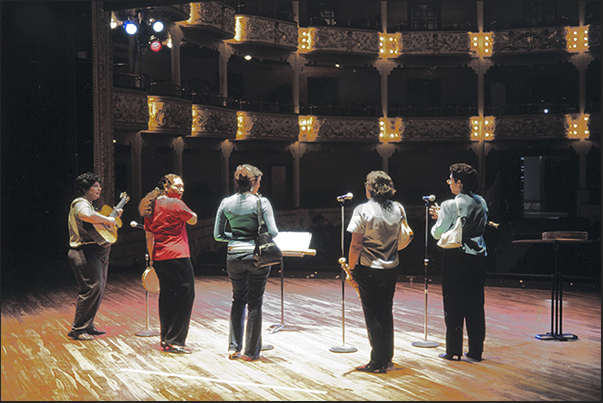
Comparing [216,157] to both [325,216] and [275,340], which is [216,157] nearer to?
[325,216]

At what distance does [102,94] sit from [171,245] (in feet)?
15.1

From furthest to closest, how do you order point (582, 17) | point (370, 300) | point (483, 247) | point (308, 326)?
point (582, 17) → point (308, 326) → point (483, 247) → point (370, 300)

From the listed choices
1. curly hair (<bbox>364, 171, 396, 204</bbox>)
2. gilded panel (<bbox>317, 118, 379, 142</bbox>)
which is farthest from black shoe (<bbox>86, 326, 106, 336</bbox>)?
gilded panel (<bbox>317, 118, 379, 142</bbox>)

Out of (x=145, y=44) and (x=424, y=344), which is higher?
(x=145, y=44)

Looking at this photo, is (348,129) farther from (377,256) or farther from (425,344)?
(377,256)

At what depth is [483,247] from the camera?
529 centimetres

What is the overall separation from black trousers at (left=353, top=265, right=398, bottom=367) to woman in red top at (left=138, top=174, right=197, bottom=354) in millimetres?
1605

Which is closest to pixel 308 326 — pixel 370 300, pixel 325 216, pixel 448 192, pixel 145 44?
pixel 370 300

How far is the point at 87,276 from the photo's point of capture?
6.15 meters

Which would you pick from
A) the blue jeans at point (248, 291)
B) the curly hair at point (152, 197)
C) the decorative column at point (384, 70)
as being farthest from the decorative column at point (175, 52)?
the blue jeans at point (248, 291)

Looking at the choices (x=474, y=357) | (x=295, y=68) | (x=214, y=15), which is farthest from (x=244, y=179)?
(x=295, y=68)

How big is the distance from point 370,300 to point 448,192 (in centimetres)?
1769

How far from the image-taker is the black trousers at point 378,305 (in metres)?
4.93

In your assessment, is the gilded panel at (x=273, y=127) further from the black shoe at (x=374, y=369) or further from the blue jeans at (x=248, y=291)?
the black shoe at (x=374, y=369)
